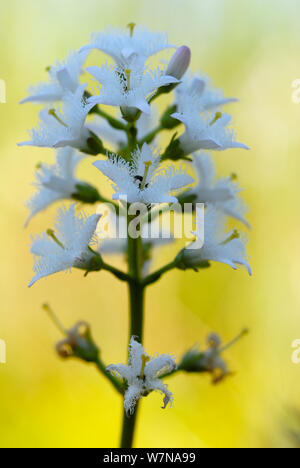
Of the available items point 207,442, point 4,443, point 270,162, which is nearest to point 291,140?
point 270,162

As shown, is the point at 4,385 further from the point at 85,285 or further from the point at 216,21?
the point at 216,21

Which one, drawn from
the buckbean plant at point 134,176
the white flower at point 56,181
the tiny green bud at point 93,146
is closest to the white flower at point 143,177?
the buckbean plant at point 134,176

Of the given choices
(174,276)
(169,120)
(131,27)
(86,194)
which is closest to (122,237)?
(86,194)

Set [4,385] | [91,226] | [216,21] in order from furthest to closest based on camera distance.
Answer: [216,21] < [4,385] < [91,226]

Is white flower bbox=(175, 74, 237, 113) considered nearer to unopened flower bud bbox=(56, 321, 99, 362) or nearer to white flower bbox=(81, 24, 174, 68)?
white flower bbox=(81, 24, 174, 68)

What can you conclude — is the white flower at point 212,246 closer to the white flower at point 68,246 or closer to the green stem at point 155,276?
the green stem at point 155,276

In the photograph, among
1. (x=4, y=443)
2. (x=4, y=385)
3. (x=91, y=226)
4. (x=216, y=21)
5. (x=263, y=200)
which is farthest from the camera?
(x=216, y=21)

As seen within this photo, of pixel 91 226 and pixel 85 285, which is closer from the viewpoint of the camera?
pixel 91 226

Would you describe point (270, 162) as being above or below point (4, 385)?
above
